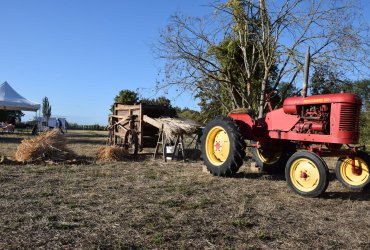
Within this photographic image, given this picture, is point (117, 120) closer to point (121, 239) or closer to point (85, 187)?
point (85, 187)

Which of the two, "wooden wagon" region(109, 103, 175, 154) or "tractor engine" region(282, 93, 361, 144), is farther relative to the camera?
"wooden wagon" region(109, 103, 175, 154)

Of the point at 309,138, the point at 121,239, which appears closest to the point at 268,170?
the point at 309,138

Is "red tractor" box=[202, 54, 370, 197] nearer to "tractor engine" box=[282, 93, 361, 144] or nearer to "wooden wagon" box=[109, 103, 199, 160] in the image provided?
"tractor engine" box=[282, 93, 361, 144]

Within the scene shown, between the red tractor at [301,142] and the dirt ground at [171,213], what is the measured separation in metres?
0.28

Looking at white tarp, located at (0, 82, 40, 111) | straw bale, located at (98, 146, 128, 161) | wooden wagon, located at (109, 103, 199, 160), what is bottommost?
straw bale, located at (98, 146, 128, 161)

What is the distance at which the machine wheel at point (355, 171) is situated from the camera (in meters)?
6.25

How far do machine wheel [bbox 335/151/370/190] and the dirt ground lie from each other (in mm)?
157

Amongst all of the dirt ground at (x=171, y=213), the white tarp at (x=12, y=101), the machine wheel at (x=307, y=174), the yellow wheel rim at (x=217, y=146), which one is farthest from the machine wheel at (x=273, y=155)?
the white tarp at (x=12, y=101)

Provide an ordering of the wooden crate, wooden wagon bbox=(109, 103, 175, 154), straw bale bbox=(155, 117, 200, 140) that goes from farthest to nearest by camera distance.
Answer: the wooden crate, wooden wagon bbox=(109, 103, 175, 154), straw bale bbox=(155, 117, 200, 140)

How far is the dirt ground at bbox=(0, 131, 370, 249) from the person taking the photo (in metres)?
3.53

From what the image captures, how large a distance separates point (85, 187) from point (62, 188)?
0.34 metres

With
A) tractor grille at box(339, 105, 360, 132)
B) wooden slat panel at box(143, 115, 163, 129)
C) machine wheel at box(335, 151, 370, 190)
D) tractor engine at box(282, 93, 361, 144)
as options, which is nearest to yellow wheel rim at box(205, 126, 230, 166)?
tractor engine at box(282, 93, 361, 144)

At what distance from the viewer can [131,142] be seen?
35.8ft

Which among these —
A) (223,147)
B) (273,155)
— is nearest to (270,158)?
(273,155)
